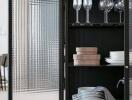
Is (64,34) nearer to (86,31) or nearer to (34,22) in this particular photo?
(86,31)

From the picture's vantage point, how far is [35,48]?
257 centimetres

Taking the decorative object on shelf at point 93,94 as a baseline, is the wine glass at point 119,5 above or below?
above

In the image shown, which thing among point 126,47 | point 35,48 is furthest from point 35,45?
point 126,47

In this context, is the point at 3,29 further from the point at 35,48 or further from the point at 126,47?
the point at 126,47

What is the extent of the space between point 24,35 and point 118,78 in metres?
1.03

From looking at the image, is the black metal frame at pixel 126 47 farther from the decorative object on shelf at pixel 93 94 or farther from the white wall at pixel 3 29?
the white wall at pixel 3 29

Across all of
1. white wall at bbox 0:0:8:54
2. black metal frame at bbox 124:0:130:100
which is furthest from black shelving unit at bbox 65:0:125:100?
white wall at bbox 0:0:8:54

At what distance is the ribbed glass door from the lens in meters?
2.49

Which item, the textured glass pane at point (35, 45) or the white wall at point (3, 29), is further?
the white wall at point (3, 29)

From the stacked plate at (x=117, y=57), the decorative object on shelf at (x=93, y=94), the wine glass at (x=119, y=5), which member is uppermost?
the wine glass at (x=119, y=5)

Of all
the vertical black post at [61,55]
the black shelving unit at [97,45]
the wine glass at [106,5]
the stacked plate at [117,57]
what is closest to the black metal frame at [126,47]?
the stacked plate at [117,57]

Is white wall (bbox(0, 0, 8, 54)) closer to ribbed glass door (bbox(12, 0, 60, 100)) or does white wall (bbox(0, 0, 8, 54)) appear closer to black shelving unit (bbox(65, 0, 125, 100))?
ribbed glass door (bbox(12, 0, 60, 100))

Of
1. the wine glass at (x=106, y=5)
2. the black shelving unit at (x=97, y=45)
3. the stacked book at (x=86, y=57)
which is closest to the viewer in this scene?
the stacked book at (x=86, y=57)

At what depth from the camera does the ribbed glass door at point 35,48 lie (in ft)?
8.18
